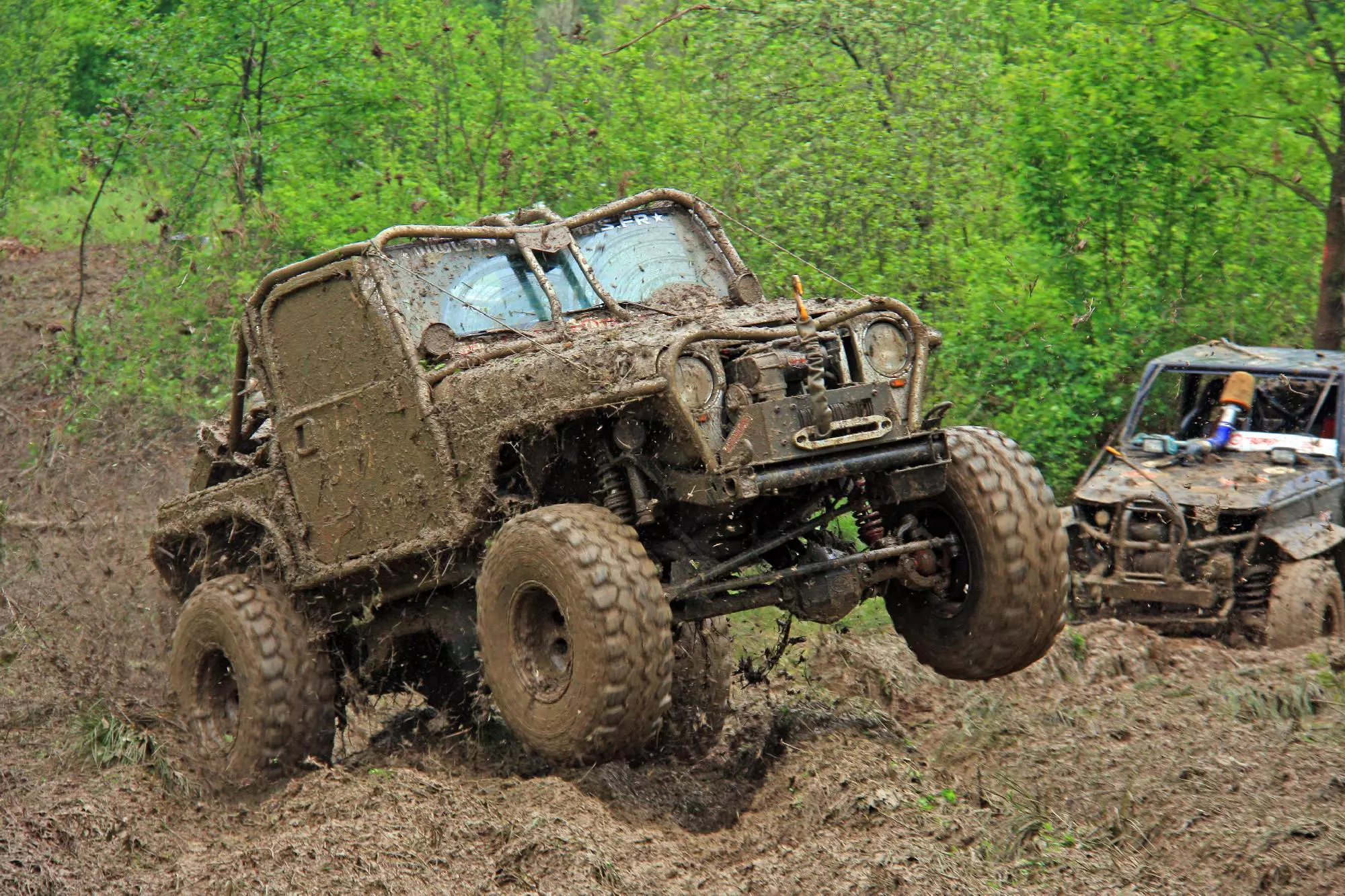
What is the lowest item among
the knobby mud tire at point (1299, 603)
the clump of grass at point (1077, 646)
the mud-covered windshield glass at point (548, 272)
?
the knobby mud tire at point (1299, 603)

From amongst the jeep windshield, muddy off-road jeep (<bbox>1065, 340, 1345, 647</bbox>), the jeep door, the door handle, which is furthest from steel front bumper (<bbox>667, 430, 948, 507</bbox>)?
the jeep windshield

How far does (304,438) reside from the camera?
289 inches

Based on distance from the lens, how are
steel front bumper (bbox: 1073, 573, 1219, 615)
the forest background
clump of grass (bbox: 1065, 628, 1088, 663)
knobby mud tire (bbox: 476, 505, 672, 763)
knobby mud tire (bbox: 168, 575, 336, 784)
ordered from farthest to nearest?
the forest background < steel front bumper (bbox: 1073, 573, 1219, 615) < clump of grass (bbox: 1065, 628, 1088, 663) < knobby mud tire (bbox: 168, 575, 336, 784) < knobby mud tire (bbox: 476, 505, 672, 763)

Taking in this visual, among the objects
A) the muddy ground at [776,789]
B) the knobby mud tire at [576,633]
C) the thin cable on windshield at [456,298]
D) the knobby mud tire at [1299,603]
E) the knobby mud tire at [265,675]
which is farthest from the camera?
the knobby mud tire at [1299,603]

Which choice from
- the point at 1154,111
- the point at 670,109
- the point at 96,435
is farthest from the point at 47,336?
the point at 1154,111

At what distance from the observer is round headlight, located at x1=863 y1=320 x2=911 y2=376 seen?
21.4 ft

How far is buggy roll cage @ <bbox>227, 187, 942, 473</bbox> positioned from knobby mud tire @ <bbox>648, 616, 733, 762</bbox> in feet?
5.31

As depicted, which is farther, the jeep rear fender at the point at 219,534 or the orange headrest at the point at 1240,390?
the orange headrest at the point at 1240,390

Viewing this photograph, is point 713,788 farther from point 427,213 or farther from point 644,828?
point 427,213

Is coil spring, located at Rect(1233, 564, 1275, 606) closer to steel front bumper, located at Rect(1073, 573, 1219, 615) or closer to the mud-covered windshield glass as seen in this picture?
steel front bumper, located at Rect(1073, 573, 1219, 615)

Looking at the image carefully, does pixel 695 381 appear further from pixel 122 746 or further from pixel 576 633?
pixel 122 746

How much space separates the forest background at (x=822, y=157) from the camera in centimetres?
1378

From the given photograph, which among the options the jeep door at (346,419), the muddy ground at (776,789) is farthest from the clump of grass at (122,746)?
the jeep door at (346,419)

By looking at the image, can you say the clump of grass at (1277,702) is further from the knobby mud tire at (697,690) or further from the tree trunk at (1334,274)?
the tree trunk at (1334,274)
